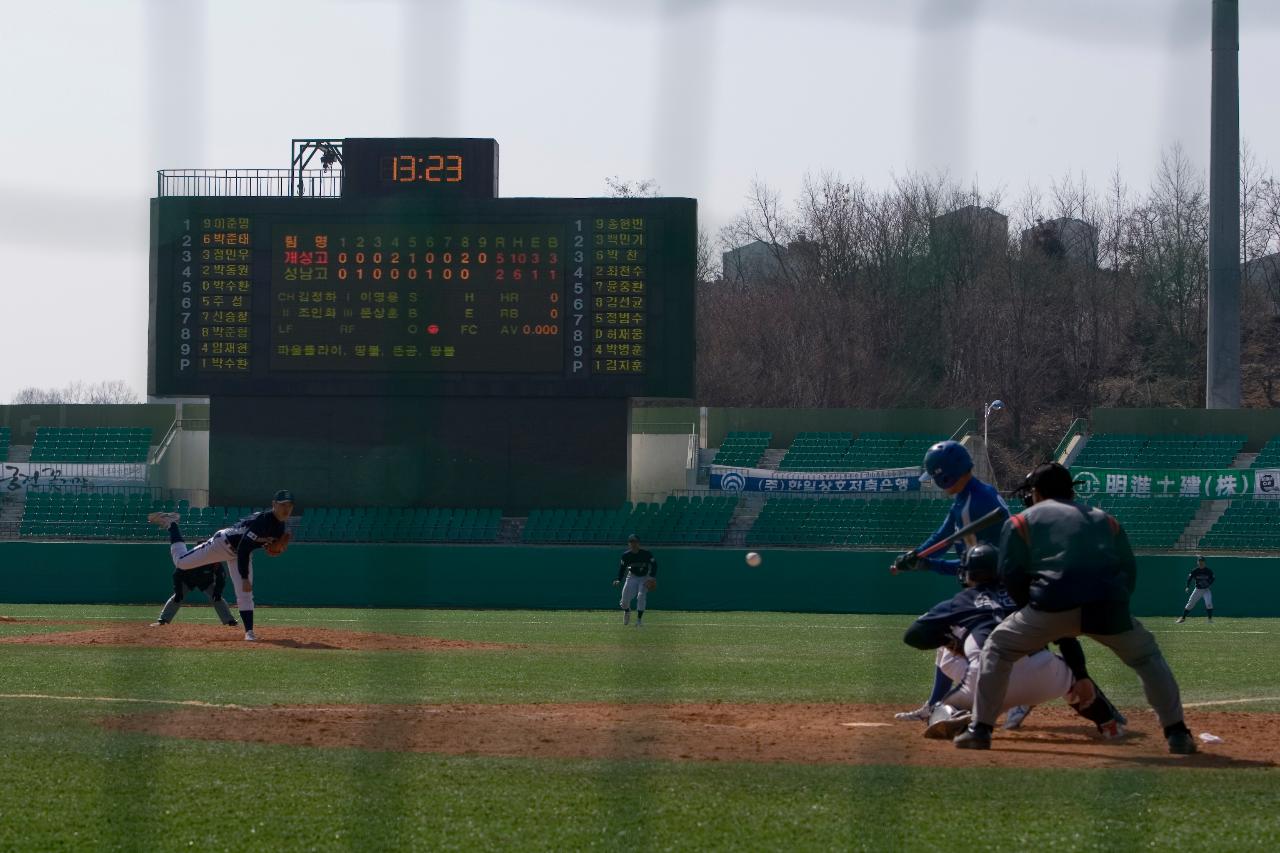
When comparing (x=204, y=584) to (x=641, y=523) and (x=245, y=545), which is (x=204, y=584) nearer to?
(x=245, y=545)

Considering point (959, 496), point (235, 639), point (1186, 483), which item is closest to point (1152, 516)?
point (1186, 483)

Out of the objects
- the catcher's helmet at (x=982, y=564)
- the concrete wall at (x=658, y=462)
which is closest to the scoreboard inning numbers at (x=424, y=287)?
the concrete wall at (x=658, y=462)

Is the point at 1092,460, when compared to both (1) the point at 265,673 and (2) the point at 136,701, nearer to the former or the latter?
(1) the point at 265,673

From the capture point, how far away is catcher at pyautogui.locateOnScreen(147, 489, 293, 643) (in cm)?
1602

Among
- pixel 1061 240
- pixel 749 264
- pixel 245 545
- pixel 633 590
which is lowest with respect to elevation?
pixel 633 590

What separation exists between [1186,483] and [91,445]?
1026 inches

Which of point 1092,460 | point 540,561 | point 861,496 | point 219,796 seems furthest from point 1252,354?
point 219,796

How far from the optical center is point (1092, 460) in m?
35.8

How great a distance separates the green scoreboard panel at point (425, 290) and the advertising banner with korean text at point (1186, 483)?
11.6 metres

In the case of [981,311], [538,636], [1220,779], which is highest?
[981,311]

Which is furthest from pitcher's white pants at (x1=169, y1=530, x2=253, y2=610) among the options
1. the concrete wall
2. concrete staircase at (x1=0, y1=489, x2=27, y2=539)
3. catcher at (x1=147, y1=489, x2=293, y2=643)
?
the concrete wall

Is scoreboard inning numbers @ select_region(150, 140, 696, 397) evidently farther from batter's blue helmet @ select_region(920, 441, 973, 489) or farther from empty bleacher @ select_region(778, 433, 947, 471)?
batter's blue helmet @ select_region(920, 441, 973, 489)

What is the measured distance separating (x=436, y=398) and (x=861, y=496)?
34.7 ft

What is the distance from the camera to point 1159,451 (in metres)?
35.9
